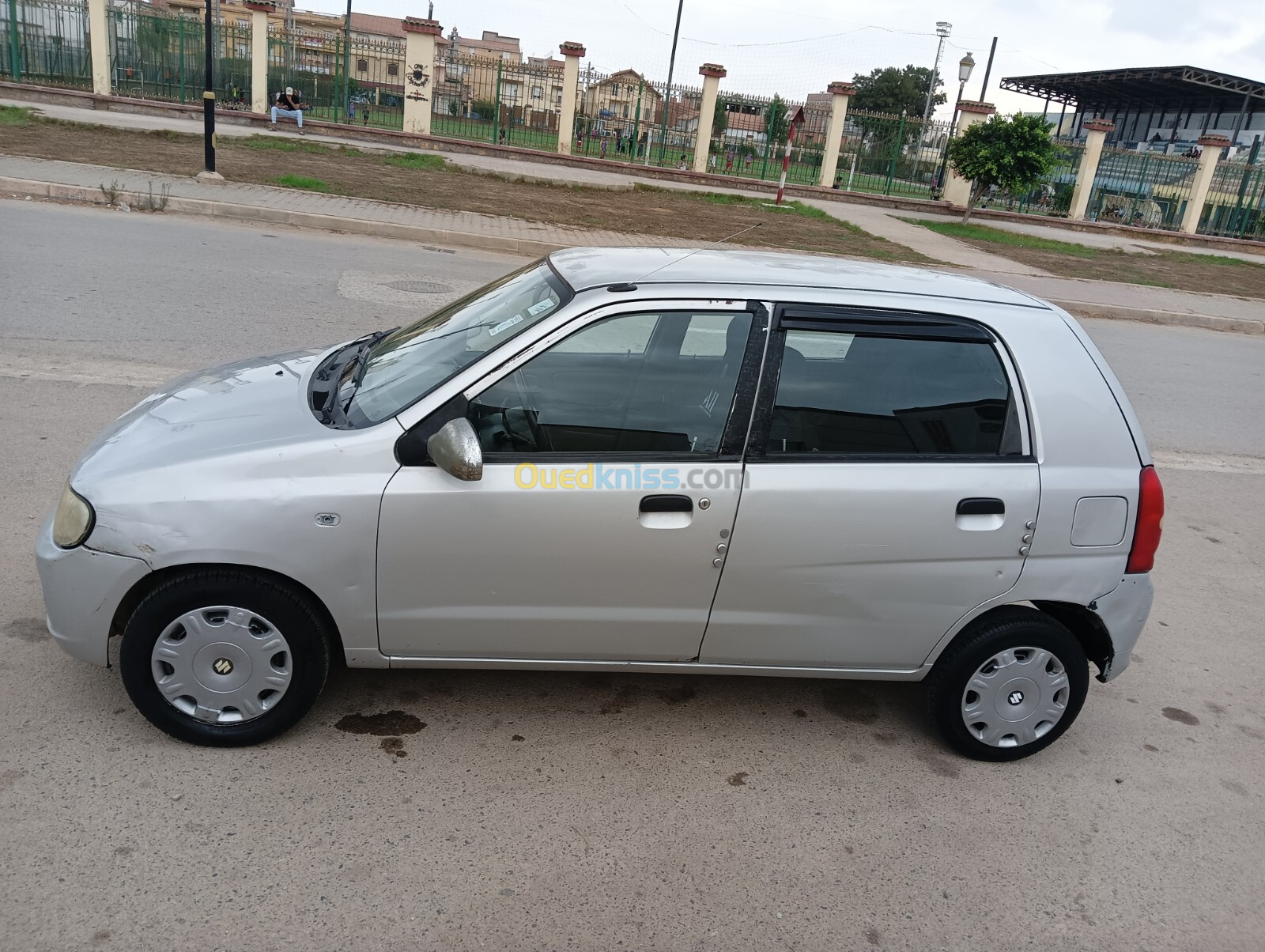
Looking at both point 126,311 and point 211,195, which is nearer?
point 126,311

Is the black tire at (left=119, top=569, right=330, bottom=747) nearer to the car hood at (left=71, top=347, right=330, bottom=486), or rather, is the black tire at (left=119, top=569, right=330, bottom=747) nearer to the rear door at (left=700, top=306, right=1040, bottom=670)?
the car hood at (left=71, top=347, right=330, bottom=486)

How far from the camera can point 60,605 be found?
3234 mm

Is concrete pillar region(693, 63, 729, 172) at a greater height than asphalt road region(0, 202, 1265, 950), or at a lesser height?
greater

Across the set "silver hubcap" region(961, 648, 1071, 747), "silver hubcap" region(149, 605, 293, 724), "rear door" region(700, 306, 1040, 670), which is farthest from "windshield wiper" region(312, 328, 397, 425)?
"silver hubcap" region(961, 648, 1071, 747)

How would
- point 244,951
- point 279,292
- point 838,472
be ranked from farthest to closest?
point 279,292
point 838,472
point 244,951

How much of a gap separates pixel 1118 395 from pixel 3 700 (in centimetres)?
413

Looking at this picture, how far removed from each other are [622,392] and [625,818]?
4.63ft

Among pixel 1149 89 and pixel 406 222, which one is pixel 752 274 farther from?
pixel 1149 89

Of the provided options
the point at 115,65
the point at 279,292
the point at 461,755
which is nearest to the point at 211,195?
the point at 279,292

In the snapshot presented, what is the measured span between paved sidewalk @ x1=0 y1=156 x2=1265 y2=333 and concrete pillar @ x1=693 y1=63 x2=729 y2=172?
14.5 m

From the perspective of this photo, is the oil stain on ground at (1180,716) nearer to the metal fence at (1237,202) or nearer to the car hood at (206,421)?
the car hood at (206,421)

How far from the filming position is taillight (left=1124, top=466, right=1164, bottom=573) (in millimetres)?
3602

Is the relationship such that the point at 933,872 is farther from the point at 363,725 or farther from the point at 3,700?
the point at 3,700

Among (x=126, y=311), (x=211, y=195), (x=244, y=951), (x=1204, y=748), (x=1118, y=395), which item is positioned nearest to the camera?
(x=244, y=951)
